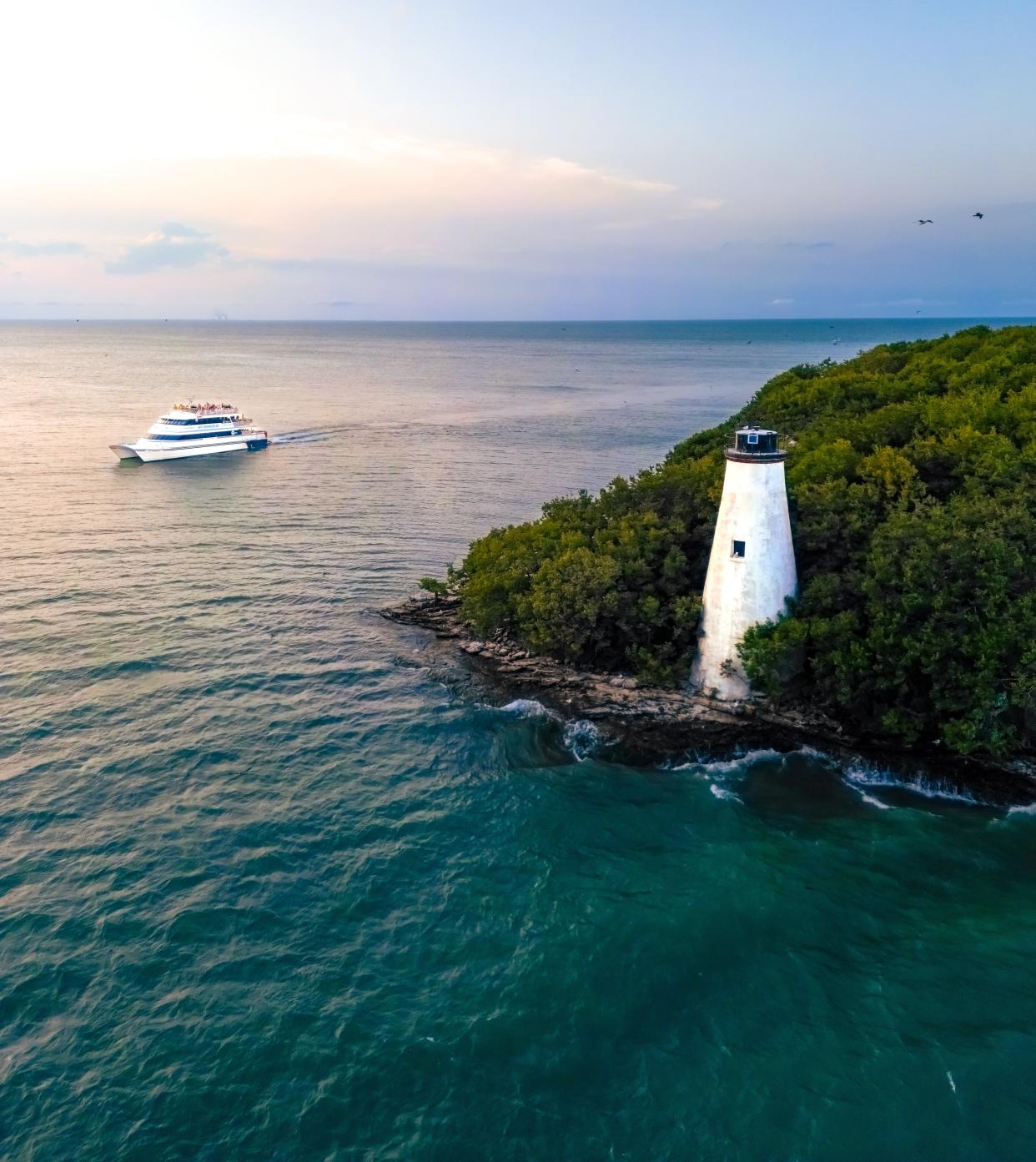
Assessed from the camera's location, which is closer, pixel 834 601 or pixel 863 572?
pixel 834 601

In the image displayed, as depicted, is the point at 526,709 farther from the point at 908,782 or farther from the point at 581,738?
the point at 908,782

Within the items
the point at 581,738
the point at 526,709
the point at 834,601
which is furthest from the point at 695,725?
the point at 834,601

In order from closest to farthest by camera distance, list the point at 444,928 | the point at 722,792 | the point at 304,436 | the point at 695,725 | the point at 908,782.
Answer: the point at 444,928, the point at 722,792, the point at 908,782, the point at 695,725, the point at 304,436

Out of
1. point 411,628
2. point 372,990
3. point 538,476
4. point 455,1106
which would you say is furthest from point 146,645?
point 538,476

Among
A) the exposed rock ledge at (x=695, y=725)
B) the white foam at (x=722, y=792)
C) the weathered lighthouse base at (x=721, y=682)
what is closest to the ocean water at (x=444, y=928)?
the white foam at (x=722, y=792)

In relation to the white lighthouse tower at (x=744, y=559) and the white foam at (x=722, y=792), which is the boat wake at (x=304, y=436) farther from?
the white foam at (x=722, y=792)

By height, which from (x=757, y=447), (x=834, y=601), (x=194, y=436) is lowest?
(x=834, y=601)
